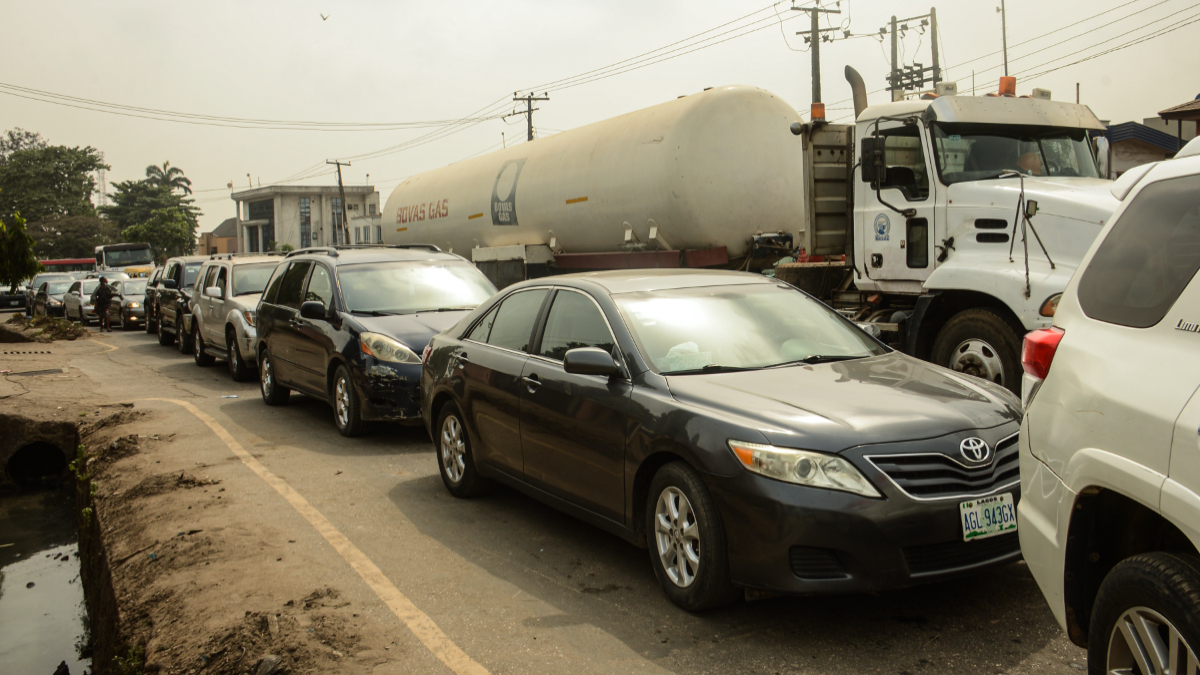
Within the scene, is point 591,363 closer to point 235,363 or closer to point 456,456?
point 456,456

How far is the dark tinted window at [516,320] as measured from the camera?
594 centimetres

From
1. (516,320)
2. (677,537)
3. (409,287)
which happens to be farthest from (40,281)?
(677,537)

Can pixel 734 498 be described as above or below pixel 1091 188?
below

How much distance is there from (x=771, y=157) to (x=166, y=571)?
9.83m

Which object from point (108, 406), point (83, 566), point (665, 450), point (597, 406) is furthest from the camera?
point (108, 406)

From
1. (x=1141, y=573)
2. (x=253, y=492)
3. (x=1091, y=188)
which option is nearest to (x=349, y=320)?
(x=253, y=492)

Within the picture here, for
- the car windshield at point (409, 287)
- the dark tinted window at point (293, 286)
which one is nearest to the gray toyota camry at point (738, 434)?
the car windshield at point (409, 287)

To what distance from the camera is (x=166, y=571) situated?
5.27m

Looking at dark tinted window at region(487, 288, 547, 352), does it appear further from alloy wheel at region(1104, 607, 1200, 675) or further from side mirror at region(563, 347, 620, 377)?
alloy wheel at region(1104, 607, 1200, 675)

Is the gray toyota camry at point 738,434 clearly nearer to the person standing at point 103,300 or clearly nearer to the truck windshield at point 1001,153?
the truck windshield at point 1001,153

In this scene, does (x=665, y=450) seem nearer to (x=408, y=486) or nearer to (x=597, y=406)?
(x=597, y=406)

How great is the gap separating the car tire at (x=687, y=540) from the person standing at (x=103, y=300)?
81.7 ft

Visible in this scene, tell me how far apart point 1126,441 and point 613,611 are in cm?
249

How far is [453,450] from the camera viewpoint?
6.61 m
